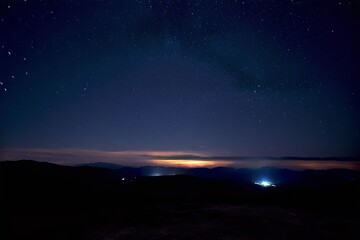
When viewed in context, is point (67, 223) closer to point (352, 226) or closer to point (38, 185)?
point (38, 185)

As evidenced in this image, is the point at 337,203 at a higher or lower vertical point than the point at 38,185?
lower

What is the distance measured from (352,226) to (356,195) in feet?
71.0

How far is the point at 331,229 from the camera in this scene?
60.0ft

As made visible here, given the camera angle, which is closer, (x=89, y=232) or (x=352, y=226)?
(x=89, y=232)

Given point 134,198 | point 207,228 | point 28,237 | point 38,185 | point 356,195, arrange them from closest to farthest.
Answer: point 28,237 < point 207,228 < point 38,185 < point 134,198 < point 356,195

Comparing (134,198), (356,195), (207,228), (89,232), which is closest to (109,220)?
(89,232)

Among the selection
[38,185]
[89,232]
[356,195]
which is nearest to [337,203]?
[356,195]

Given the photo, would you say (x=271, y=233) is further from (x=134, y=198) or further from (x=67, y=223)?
(x=134, y=198)

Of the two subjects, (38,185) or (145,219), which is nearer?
(145,219)

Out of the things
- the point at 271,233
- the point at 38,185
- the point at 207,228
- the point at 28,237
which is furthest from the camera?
the point at 38,185

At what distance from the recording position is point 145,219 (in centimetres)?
2081

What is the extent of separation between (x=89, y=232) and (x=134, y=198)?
722 inches

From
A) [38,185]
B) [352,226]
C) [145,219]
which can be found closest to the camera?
[352,226]

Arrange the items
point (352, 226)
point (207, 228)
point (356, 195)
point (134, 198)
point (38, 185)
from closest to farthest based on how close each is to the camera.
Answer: point (207, 228) → point (352, 226) → point (38, 185) → point (134, 198) → point (356, 195)
